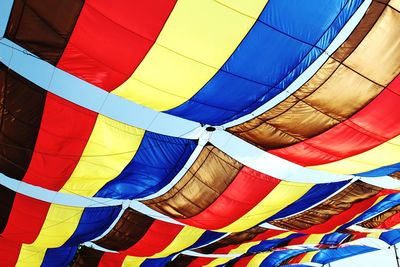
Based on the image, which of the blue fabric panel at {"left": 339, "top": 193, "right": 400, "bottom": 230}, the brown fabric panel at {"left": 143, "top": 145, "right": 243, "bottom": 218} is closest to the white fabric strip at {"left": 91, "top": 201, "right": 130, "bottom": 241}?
the brown fabric panel at {"left": 143, "top": 145, "right": 243, "bottom": 218}

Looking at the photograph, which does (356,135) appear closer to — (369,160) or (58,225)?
(369,160)

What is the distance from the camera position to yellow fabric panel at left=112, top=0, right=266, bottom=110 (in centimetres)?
306

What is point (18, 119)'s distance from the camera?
4383mm

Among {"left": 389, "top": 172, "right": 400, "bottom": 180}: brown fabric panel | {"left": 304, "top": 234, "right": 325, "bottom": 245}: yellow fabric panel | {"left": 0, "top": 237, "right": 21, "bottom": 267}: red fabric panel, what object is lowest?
{"left": 0, "top": 237, "right": 21, "bottom": 267}: red fabric panel

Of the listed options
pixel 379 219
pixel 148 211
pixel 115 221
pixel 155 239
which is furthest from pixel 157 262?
pixel 379 219

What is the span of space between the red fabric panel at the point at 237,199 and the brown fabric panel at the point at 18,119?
113 inches

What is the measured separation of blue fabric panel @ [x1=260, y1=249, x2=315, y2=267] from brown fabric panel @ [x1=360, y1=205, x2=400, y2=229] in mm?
3336

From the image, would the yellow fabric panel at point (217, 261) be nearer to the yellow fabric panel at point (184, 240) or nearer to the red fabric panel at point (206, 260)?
the red fabric panel at point (206, 260)

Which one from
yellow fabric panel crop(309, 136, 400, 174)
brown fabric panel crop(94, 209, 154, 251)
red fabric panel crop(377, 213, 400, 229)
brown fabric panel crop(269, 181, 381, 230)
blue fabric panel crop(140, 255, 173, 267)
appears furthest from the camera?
blue fabric panel crop(140, 255, 173, 267)

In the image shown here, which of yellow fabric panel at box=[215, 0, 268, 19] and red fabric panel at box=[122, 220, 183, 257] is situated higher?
yellow fabric panel at box=[215, 0, 268, 19]

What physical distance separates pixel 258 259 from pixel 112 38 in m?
11.2

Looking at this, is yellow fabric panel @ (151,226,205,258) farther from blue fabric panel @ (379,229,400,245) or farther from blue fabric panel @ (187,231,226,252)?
blue fabric panel @ (379,229,400,245)

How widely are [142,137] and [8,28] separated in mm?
2086

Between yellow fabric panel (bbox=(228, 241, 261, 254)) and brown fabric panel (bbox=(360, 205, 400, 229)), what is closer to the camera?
brown fabric panel (bbox=(360, 205, 400, 229))
